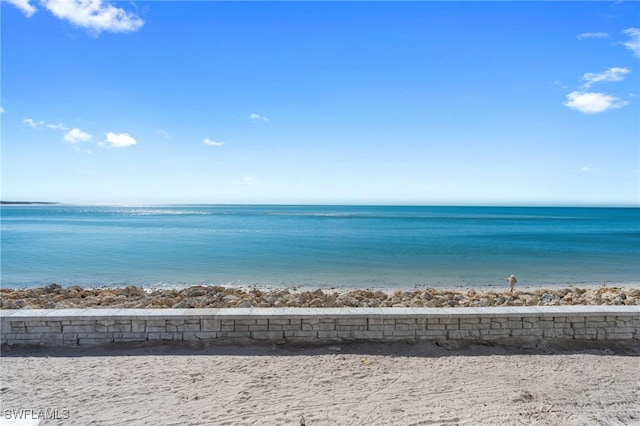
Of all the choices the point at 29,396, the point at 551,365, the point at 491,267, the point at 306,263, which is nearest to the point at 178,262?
the point at 306,263

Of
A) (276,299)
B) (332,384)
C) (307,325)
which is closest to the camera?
(332,384)

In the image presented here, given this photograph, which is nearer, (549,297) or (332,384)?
(332,384)

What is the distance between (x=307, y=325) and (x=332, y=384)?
126 cm

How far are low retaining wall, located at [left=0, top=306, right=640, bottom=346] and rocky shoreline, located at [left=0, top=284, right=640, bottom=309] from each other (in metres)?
2.97

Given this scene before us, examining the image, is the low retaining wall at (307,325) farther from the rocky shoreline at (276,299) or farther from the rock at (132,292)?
the rock at (132,292)

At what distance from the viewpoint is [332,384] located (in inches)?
199

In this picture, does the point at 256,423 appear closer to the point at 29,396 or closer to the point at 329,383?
the point at 329,383

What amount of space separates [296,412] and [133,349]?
2873mm

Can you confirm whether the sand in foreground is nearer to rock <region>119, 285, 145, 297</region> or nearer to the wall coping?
the wall coping

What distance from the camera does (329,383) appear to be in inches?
200

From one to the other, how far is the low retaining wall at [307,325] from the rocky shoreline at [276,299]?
117 inches

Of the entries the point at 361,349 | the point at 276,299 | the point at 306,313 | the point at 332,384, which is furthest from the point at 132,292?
the point at 332,384

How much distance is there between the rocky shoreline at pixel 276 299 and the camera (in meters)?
9.82

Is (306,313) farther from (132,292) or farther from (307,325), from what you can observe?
(132,292)
